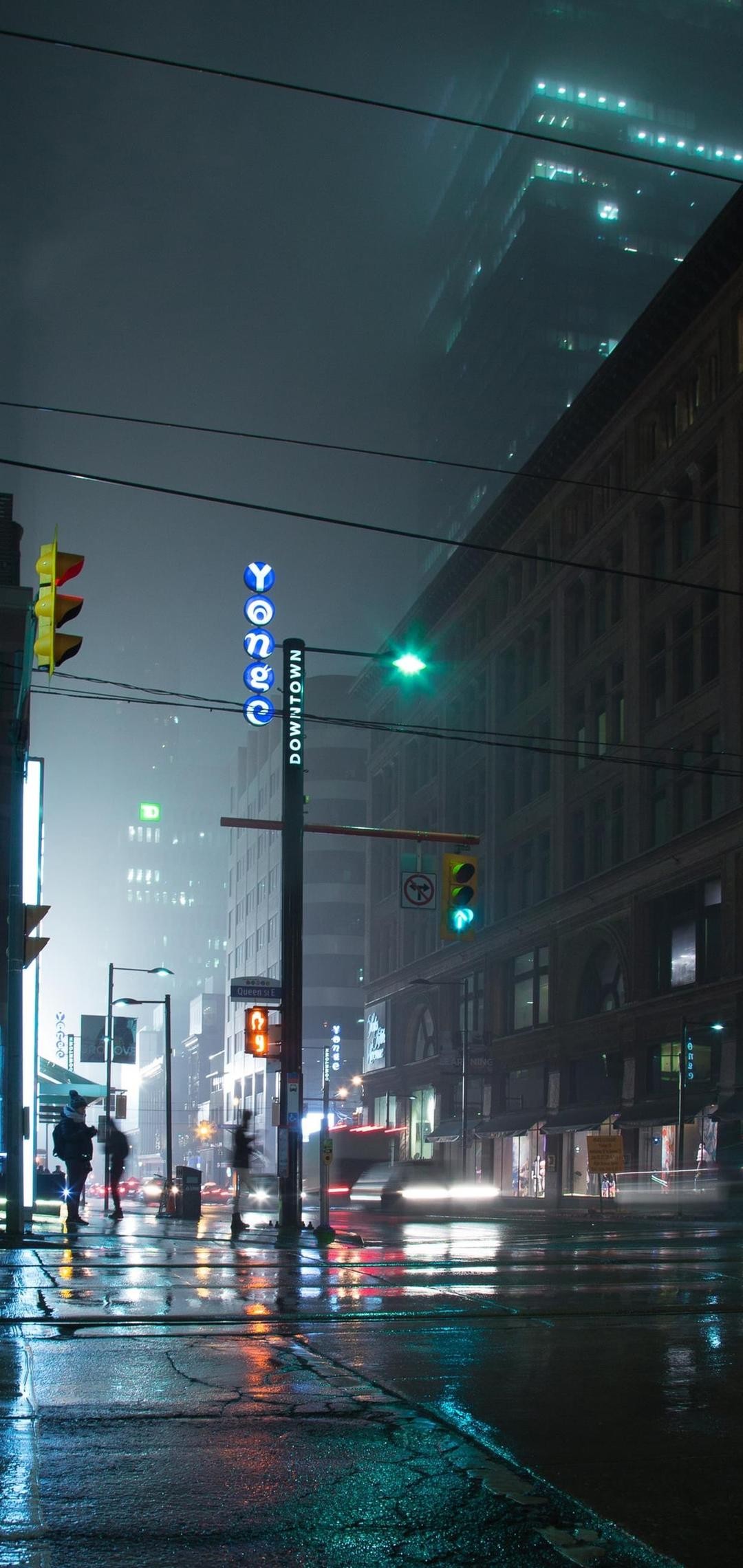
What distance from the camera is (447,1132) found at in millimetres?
80312

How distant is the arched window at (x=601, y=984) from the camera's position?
202 ft

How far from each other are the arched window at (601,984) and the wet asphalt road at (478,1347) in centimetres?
4407

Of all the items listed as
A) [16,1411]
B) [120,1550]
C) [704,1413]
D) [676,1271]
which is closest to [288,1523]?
[120,1550]

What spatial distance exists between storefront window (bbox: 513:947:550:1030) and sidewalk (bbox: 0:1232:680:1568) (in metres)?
60.8

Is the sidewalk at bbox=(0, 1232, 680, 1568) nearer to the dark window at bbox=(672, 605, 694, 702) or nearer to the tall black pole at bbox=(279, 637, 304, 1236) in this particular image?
the tall black pole at bbox=(279, 637, 304, 1236)

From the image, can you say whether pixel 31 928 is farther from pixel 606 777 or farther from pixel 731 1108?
pixel 606 777

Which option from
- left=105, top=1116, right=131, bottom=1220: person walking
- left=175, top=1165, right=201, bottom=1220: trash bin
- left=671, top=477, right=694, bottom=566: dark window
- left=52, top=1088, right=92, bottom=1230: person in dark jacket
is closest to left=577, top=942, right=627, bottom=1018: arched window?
left=671, top=477, right=694, bottom=566: dark window

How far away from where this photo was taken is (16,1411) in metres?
7.05

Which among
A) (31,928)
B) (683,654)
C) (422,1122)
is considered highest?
(683,654)

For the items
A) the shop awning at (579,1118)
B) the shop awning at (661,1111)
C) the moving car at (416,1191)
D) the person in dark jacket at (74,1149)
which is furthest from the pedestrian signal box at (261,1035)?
the shop awning at (579,1118)

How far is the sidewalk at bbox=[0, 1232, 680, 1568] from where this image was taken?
4.90 m

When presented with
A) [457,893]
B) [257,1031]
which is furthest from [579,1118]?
[457,893]

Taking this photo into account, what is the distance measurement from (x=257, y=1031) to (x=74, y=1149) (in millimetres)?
3724

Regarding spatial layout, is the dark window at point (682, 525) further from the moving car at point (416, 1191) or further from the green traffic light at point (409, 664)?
the green traffic light at point (409, 664)
